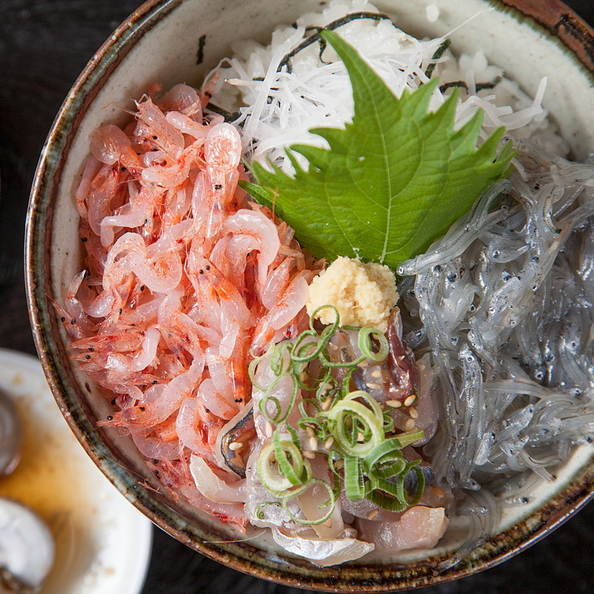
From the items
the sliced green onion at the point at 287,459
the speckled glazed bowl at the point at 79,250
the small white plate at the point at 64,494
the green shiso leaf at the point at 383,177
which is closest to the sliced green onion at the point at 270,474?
the sliced green onion at the point at 287,459

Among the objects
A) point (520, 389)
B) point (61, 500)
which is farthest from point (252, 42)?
point (61, 500)

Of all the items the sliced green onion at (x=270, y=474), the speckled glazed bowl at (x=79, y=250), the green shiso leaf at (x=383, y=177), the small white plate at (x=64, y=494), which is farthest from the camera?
the small white plate at (x=64, y=494)

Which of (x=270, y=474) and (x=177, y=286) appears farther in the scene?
(x=177, y=286)

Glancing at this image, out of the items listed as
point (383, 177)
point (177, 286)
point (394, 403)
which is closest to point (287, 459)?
point (394, 403)

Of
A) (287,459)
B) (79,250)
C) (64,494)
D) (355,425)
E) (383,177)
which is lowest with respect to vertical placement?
(64,494)

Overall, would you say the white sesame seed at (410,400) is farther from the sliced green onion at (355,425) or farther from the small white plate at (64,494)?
the small white plate at (64,494)

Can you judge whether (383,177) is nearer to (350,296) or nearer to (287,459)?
(350,296)

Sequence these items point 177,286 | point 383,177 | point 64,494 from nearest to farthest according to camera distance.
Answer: point 383,177 → point 177,286 → point 64,494
